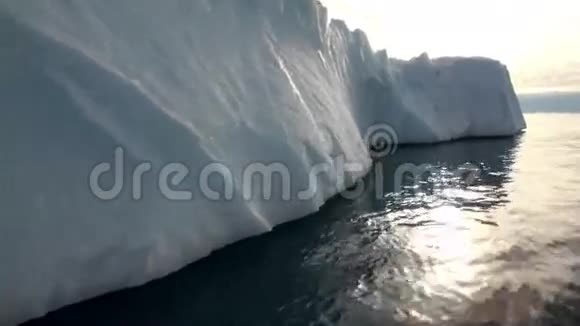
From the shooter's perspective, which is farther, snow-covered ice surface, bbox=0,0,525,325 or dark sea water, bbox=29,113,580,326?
dark sea water, bbox=29,113,580,326

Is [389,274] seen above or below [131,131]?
below

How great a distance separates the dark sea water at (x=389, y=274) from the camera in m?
3.98

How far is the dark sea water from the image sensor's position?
13.1ft

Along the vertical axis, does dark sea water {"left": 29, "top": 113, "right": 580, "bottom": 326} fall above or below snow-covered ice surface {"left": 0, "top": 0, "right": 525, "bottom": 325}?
below

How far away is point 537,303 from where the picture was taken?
13.3 feet

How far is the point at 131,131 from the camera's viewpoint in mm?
4750

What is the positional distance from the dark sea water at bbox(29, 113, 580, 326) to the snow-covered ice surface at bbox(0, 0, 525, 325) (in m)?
0.33

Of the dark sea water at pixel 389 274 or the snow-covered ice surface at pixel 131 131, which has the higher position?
the snow-covered ice surface at pixel 131 131

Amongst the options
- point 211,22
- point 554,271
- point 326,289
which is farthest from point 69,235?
point 554,271

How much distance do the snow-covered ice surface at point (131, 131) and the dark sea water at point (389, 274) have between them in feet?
1.07

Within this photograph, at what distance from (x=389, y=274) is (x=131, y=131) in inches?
124

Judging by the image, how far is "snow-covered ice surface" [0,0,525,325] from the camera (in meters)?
3.87

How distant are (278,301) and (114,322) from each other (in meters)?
1.47

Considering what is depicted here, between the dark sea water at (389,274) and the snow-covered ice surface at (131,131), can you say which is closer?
the snow-covered ice surface at (131,131)
